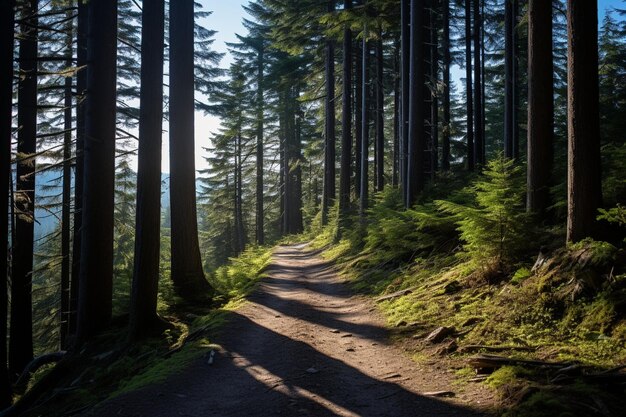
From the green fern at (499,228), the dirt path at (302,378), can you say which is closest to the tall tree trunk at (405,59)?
the green fern at (499,228)

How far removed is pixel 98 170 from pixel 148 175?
1.88m

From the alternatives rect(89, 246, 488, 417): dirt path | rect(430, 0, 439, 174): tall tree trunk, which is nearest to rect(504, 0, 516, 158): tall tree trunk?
rect(430, 0, 439, 174): tall tree trunk

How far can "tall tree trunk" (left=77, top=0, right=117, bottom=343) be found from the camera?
8547 mm

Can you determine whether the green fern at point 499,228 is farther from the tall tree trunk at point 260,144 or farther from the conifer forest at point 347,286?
the tall tree trunk at point 260,144

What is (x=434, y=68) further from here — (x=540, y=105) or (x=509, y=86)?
(x=540, y=105)

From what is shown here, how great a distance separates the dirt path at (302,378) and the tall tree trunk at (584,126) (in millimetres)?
3158

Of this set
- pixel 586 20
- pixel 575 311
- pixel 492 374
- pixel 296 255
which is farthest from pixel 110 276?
pixel 296 255

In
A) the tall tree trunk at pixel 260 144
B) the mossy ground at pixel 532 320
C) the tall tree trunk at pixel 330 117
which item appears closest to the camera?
the mossy ground at pixel 532 320

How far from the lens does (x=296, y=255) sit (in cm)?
2011

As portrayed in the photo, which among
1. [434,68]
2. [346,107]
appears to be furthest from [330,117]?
[434,68]

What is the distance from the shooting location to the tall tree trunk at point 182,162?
34.0ft

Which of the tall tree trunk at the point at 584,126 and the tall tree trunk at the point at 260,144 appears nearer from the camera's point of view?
the tall tree trunk at the point at 584,126

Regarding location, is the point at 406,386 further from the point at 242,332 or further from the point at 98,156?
the point at 98,156

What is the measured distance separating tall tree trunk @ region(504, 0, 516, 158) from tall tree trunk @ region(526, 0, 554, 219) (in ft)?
46.0
